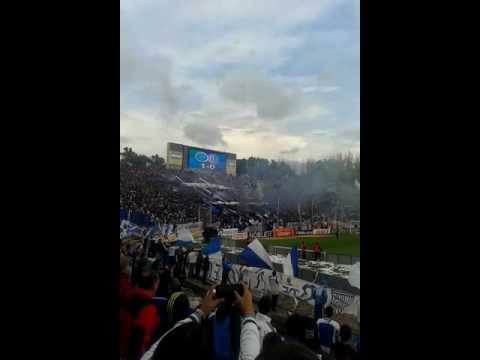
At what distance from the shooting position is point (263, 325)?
84.4 inches

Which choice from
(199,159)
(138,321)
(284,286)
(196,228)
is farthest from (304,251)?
(138,321)

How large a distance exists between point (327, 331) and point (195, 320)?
2.22 feet

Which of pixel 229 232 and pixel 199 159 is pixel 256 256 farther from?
pixel 199 159

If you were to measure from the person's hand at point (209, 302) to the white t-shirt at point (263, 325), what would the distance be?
218 mm

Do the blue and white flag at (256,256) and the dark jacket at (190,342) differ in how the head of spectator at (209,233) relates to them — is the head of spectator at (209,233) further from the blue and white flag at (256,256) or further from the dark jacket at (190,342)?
the dark jacket at (190,342)

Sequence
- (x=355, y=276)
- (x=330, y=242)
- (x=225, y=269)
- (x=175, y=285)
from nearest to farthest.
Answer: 1. (x=355, y=276)
2. (x=330, y=242)
3. (x=225, y=269)
4. (x=175, y=285)

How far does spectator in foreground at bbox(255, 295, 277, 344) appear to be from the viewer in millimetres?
2133

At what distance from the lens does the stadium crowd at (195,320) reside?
207cm

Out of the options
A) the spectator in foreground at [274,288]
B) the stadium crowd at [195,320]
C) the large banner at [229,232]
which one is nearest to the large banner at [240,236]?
the large banner at [229,232]

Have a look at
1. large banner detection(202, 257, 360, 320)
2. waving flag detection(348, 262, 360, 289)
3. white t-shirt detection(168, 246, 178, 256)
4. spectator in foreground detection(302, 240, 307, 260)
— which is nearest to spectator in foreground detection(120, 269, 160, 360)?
white t-shirt detection(168, 246, 178, 256)

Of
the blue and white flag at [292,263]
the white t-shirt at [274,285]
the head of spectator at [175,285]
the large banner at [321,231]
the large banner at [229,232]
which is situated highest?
the large banner at [321,231]

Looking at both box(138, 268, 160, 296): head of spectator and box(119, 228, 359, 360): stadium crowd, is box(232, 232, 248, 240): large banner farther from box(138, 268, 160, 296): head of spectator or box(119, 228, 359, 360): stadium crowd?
box(138, 268, 160, 296): head of spectator
